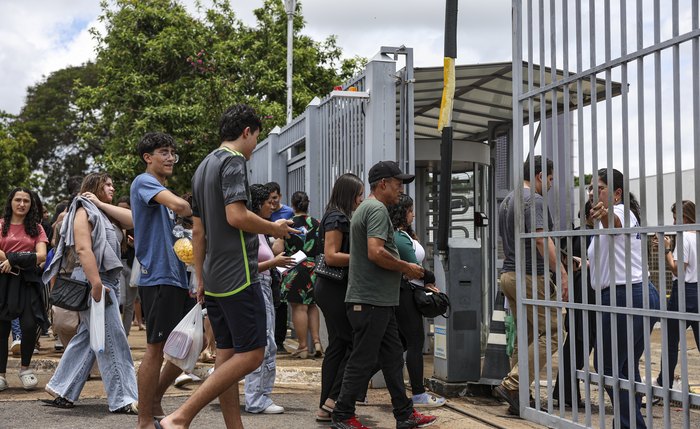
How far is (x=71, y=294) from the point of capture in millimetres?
6809

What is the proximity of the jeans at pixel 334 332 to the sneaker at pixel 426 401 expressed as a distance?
0.75m

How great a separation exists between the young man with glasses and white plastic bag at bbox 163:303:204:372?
0.35m

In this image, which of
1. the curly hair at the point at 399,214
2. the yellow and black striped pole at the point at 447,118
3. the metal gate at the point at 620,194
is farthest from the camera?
the curly hair at the point at 399,214

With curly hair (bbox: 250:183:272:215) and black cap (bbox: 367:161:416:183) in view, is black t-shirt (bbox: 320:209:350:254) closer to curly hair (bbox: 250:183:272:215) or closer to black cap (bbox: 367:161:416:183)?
black cap (bbox: 367:161:416:183)

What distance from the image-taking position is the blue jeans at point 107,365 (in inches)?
265

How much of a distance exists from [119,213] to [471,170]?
5622 mm

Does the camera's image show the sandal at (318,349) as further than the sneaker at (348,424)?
Yes

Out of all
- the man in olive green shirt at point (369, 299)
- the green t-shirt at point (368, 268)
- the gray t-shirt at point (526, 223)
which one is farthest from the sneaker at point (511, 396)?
the green t-shirt at point (368, 268)

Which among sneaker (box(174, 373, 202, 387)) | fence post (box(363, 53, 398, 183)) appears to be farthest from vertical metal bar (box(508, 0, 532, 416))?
sneaker (box(174, 373, 202, 387))

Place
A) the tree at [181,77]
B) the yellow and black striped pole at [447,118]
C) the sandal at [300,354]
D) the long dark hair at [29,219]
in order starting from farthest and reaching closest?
the tree at [181,77]
the sandal at [300,354]
the long dark hair at [29,219]
the yellow and black striped pole at [447,118]

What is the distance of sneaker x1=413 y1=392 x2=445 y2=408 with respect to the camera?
705 centimetres

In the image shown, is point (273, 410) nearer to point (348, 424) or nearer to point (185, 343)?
point (348, 424)

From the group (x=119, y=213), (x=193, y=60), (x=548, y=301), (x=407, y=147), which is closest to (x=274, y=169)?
(x=407, y=147)

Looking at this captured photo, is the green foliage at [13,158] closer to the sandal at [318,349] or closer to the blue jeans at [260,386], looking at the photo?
the sandal at [318,349]
